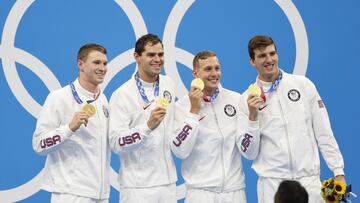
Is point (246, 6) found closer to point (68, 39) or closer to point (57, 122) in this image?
point (68, 39)

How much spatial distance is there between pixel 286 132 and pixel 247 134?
1.17 ft

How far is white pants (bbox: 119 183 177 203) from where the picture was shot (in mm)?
6262

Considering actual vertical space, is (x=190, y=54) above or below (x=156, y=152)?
above

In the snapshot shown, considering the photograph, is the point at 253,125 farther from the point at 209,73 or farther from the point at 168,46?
the point at 168,46

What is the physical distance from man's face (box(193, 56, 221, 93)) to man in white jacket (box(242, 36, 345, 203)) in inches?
13.9

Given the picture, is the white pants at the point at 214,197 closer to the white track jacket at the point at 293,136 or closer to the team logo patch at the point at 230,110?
the white track jacket at the point at 293,136

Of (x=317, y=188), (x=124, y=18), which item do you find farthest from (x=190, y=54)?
(x=317, y=188)

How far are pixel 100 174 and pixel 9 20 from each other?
2.79 meters

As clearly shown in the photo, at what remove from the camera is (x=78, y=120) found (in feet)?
19.5

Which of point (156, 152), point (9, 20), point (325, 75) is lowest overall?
point (156, 152)

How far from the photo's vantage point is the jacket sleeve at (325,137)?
629cm

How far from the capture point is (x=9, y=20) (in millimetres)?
8180

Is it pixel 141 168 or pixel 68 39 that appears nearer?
pixel 141 168

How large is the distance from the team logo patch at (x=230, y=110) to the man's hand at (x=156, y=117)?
2.49ft
